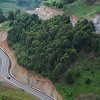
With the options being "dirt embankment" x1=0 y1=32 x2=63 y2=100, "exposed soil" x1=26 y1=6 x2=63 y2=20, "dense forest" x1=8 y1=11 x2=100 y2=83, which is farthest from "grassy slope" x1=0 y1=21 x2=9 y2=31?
"dense forest" x1=8 y1=11 x2=100 y2=83

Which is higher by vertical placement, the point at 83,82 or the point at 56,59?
the point at 56,59

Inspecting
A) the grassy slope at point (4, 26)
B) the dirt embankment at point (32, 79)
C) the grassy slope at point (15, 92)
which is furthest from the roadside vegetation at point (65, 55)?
the grassy slope at point (4, 26)

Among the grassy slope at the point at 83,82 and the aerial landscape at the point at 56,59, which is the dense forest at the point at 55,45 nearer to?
the aerial landscape at the point at 56,59

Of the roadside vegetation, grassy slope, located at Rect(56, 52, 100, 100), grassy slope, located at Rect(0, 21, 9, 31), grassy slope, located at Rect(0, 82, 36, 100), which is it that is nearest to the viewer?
A: grassy slope, located at Rect(0, 82, 36, 100)

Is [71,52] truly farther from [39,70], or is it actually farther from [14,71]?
[14,71]

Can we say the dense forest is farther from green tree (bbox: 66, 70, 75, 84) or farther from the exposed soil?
the exposed soil

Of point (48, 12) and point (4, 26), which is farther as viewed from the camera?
point (4, 26)

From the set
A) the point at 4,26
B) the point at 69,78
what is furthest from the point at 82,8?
the point at 69,78

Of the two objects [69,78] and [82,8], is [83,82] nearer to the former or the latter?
[69,78]
